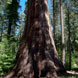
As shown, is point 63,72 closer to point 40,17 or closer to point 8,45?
point 40,17

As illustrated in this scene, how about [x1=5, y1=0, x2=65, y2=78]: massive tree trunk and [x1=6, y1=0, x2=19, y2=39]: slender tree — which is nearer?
[x1=5, y1=0, x2=65, y2=78]: massive tree trunk

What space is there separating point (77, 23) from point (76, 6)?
9.79m

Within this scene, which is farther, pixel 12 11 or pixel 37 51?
pixel 12 11

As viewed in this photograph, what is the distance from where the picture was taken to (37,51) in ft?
26.2

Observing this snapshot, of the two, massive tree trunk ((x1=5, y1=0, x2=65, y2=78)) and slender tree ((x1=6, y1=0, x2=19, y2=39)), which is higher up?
slender tree ((x1=6, y1=0, x2=19, y2=39))

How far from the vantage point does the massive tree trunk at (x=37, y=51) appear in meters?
7.46

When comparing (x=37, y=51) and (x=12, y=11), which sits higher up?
(x=12, y=11)

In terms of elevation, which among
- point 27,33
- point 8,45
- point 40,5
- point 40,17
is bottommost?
point 8,45

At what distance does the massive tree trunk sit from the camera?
7.46 metres

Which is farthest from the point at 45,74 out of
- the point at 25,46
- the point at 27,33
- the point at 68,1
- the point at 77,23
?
the point at 77,23

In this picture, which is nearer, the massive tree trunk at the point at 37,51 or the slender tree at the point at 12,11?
the massive tree trunk at the point at 37,51

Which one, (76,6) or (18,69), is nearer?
(18,69)

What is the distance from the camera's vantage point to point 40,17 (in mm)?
8828

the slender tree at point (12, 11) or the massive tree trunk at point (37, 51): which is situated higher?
the slender tree at point (12, 11)
